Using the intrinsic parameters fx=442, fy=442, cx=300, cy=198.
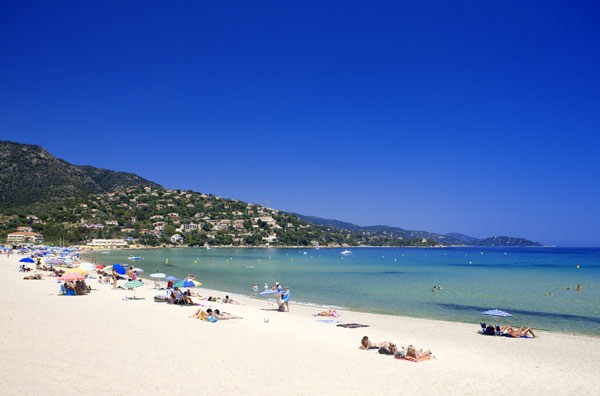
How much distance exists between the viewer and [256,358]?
11.3 m

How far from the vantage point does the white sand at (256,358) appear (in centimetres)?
889

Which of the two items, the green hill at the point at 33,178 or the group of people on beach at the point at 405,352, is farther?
the green hill at the point at 33,178

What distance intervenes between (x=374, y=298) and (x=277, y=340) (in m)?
14.9

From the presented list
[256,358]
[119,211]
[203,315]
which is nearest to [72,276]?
[203,315]

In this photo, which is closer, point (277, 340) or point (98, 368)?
point (98, 368)

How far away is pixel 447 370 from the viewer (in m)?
10.7

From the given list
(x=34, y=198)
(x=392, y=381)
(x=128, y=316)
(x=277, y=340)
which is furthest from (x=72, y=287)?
(x=34, y=198)

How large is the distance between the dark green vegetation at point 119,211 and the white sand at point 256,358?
95.9m

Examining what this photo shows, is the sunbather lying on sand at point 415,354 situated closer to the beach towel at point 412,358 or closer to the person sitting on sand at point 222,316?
the beach towel at point 412,358

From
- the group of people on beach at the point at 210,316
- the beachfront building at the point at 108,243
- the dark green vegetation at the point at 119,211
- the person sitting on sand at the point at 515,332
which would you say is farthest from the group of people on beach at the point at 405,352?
the dark green vegetation at the point at 119,211

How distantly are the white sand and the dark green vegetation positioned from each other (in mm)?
95873

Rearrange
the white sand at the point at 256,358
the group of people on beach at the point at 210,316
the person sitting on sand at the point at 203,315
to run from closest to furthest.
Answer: the white sand at the point at 256,358 → the group of people on beach at the point at 210,316 → the person sitting on sand at the point at 203,315

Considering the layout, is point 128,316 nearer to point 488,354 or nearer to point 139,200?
point 488,354

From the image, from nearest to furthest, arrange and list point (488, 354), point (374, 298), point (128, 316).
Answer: point (488, 354) < point (128, 316) < point (374, 298)
